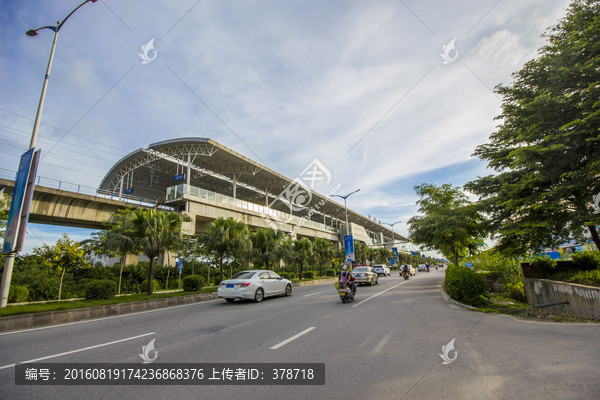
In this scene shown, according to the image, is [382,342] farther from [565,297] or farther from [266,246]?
[266,246]

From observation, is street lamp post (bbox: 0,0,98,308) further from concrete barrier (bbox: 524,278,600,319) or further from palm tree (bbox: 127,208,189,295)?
concrete barrier (bbox: 524,278,600,319)

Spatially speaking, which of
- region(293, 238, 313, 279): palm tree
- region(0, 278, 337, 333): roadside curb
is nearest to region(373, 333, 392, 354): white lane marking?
region(0, 278, 337, 333): roadside curb

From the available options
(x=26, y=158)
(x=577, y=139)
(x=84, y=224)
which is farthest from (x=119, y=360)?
(x=84, y=224)

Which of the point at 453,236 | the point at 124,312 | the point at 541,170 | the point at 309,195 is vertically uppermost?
the point at 309,195

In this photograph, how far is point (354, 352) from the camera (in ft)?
16.8

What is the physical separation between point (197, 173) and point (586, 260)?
39250mm

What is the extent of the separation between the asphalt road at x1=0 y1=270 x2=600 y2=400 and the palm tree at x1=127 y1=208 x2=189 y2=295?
689 cm

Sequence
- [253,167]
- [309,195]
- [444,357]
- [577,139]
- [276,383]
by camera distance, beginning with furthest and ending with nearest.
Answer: [309,195] < [253,167] < [577,139] < [444,357] < [276,383]

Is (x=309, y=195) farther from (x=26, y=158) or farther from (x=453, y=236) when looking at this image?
(x=26, y=158)

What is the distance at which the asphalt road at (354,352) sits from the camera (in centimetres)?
355

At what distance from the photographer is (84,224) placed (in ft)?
79.5

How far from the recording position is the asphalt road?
355cm

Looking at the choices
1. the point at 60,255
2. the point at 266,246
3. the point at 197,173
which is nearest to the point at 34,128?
the point at 60,255

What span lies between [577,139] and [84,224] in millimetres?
31515
